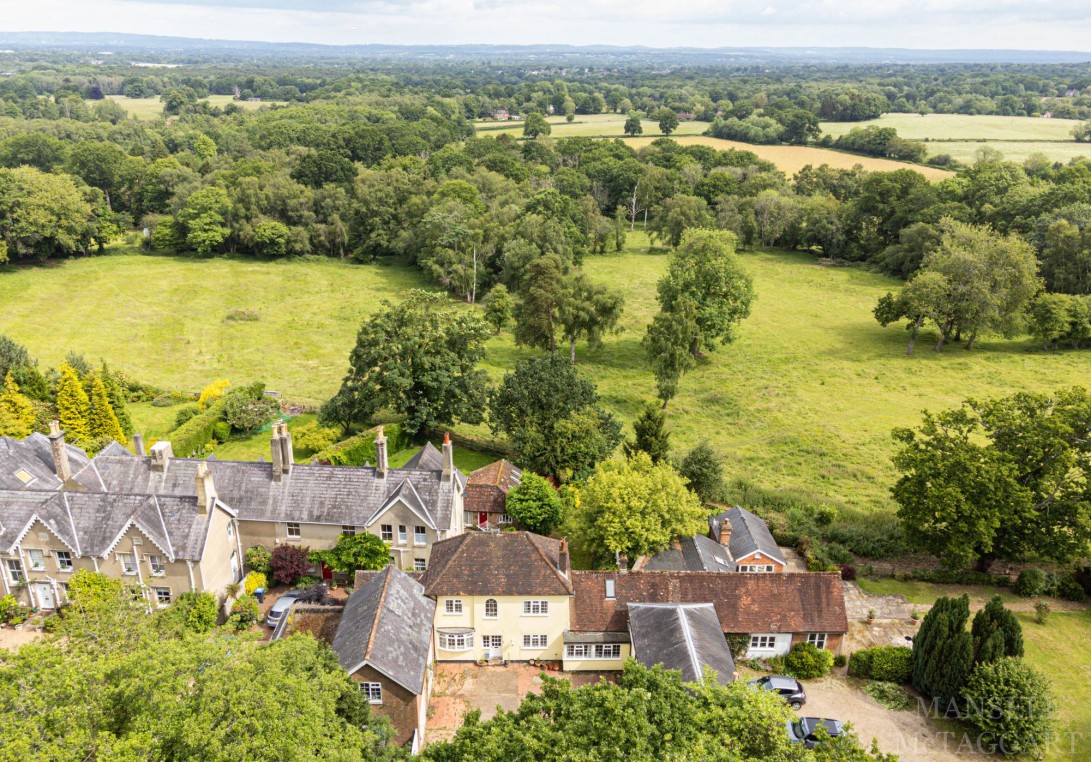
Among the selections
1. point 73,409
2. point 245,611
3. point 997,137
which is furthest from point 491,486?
point 997,137

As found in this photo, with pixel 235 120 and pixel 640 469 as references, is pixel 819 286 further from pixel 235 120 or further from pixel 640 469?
pixel 235 120

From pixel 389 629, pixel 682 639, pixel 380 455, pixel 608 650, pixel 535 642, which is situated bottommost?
pixel 535 642

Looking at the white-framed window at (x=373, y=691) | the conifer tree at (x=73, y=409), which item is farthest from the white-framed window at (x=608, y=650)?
the conifer tree at (x=73, y=409)

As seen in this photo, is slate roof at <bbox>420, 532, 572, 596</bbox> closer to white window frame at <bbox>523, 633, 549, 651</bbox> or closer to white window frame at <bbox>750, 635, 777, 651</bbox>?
white window frame at <bbox>523, 633, 549, 651</bbox>

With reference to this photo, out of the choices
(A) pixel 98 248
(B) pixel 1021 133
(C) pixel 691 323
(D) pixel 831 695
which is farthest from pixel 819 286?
(B) pixel 1021 133

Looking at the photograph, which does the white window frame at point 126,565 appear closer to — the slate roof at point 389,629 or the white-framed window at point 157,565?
the white-framed window at point 157,565

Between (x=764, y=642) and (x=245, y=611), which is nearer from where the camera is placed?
(x=764, y=642)

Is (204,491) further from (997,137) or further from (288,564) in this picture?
(997,137)

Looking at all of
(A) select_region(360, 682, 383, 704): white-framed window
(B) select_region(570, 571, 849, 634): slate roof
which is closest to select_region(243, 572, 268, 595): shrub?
(A) select_region(360, 682, 383, 704): white-framed window
